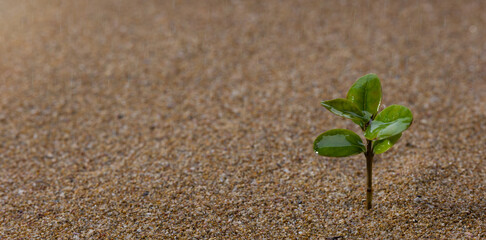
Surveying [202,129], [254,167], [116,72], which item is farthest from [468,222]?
[116,72]

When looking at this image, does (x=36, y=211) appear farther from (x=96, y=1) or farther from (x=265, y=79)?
(x=96, y=1)

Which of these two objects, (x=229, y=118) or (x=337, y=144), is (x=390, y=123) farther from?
(x=229, y=118)

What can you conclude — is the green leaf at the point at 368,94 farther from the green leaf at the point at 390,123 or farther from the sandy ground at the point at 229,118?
the sandy ground at the point at 229,118

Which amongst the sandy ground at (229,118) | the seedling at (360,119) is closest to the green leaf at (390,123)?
the seedling at (360,119)

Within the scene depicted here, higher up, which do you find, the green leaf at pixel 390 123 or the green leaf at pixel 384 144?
the green leaf at pixel 390 123

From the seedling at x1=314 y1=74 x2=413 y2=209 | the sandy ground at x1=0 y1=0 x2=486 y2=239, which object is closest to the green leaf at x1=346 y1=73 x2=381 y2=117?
the seedling at x1=314 y1=74 x2=413 y2=209
